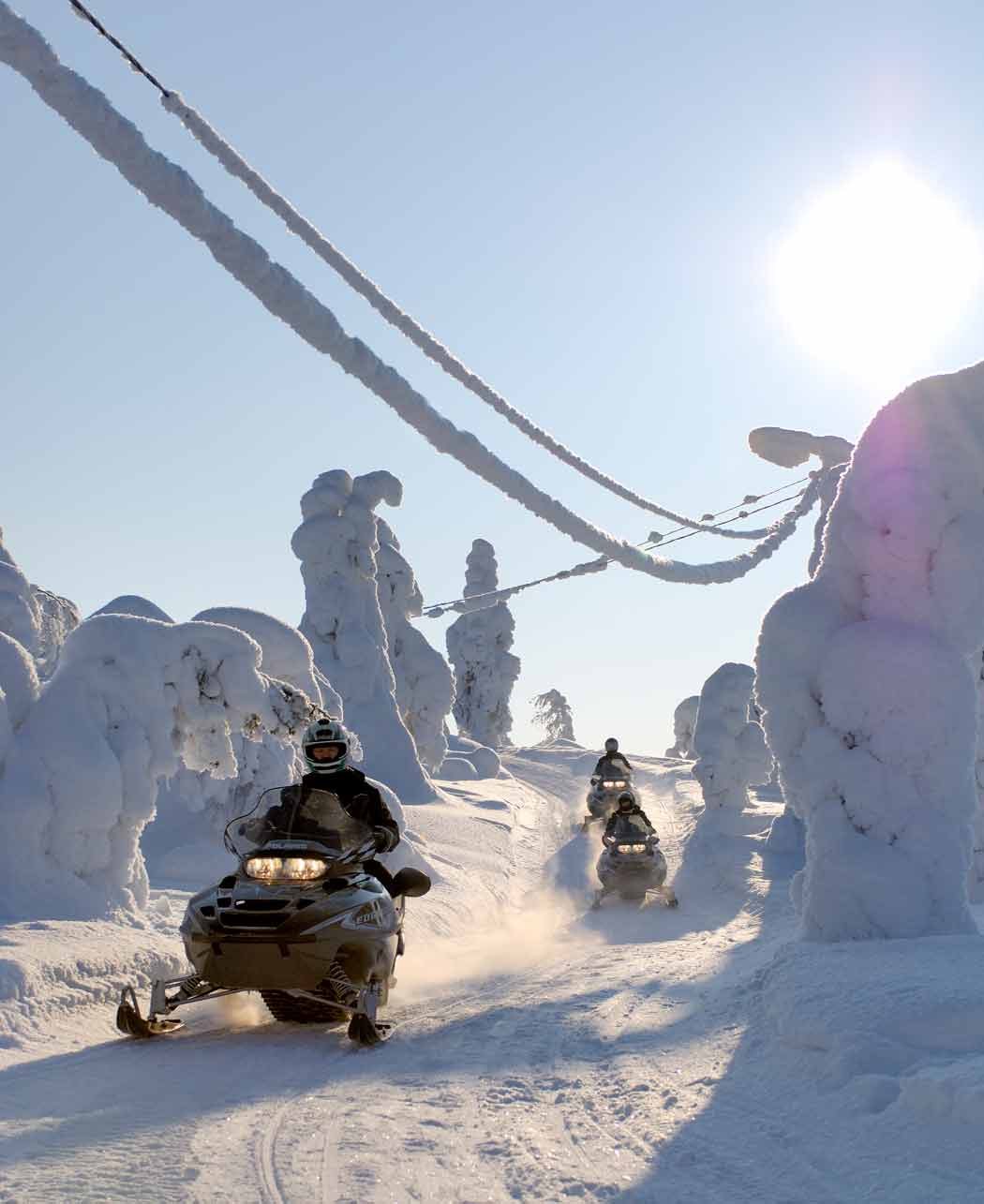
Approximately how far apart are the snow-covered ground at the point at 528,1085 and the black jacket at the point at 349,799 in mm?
1379

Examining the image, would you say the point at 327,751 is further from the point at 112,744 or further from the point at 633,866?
the point at 633,866

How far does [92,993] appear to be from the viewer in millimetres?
8438

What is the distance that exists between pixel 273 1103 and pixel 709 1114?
6.93 ft

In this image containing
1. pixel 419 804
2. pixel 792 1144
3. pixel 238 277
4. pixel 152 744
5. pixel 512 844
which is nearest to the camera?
pixel 792 1144

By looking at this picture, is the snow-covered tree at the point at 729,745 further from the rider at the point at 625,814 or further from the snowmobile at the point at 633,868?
the snowmobile at the point at 633,868

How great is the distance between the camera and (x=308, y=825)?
23.8 ft

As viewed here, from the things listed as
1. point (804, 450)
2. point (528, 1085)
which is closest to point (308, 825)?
point (528, 1085)

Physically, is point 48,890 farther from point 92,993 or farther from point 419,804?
point 419,804

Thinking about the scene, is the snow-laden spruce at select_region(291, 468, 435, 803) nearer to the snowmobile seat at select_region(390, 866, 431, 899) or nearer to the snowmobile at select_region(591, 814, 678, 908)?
the snowmobile at select_region(591, 814, 678, 908)

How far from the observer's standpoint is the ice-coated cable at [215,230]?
20.9 ft

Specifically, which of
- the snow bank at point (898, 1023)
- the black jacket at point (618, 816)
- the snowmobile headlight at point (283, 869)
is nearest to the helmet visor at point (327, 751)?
the snowmobile headlight at point (283, 869)

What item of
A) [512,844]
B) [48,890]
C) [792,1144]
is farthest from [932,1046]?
[512,844]

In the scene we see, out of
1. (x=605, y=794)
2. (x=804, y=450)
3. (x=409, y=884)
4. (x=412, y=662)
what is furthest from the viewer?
(x=412, y=662)

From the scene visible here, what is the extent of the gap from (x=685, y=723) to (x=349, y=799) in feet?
194
